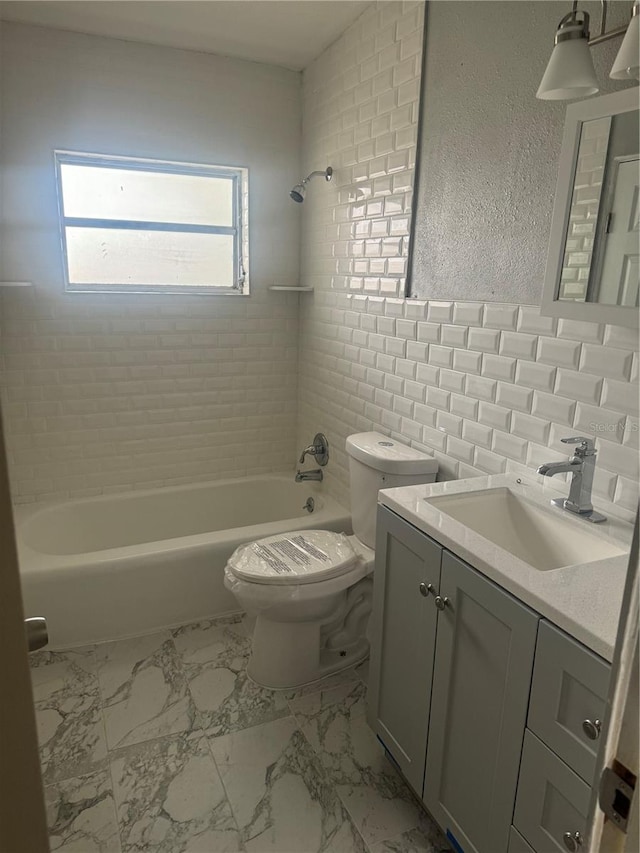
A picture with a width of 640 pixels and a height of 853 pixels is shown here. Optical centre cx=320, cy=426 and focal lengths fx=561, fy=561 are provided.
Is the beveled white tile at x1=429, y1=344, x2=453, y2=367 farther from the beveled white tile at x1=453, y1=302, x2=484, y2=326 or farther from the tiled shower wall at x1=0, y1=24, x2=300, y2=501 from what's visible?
the tiled shower wall at x1=0, y1=24, x2=300, y2=501

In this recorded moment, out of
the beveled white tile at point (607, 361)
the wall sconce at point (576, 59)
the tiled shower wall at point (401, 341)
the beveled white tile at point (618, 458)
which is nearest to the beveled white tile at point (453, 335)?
the tiled shower wall at point (401, 341)

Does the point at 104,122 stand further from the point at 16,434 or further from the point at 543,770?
the point at 543,770

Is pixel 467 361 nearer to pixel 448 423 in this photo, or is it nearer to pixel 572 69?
pixel 448 423

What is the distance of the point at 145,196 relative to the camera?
2879mm

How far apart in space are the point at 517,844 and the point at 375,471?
117cm

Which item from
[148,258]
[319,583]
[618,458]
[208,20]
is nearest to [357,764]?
[319,583]

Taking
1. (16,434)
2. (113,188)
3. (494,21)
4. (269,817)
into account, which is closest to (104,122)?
(113,188)

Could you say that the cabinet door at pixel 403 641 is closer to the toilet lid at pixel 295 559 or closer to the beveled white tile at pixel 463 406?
the toilet lid at pixel 295 559

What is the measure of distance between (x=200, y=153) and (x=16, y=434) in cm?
168

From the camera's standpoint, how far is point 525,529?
159cm

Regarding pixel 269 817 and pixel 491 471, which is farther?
pixel 491 471

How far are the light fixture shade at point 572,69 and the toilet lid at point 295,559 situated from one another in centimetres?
156

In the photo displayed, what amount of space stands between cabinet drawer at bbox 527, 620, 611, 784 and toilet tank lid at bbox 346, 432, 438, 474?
0.97m

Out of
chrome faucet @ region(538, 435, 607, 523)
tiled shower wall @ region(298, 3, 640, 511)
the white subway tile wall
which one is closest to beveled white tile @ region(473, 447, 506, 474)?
tiled shower wall @ region(298, 3, 640, 511)
